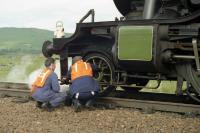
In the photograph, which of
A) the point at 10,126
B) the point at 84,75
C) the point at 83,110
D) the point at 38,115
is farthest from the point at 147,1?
the point at 10,126

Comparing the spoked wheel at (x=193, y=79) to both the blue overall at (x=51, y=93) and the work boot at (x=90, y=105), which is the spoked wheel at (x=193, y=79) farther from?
the blue overall at (x=51, y=93)

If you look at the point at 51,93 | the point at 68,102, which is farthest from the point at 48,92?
the point at 68,102

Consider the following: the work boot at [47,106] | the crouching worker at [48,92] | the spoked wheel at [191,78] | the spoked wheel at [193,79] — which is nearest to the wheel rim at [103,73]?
the crouching worker at [48,92]

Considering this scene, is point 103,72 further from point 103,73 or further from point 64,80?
point 64,80

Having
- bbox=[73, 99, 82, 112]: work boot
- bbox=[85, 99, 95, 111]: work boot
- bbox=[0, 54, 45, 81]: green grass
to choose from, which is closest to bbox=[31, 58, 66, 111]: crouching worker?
bbox=[73, 99, 82, 112]: work boot

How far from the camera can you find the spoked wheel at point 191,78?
914 centimetres

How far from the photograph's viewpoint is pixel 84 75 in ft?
31.7

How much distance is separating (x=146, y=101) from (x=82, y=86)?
137 centimetres

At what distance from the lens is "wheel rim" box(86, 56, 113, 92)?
34.8ft

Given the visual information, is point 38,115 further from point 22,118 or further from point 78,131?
point 78,131

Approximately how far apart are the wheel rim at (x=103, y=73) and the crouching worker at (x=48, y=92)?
1269mm

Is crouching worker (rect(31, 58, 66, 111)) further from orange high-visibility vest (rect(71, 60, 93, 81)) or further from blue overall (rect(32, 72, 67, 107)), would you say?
orange high-visibility vest (rect(71, 60, 93, 81))

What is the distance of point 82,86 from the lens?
952 cm

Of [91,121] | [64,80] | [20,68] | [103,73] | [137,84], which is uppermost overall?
[103,73]
